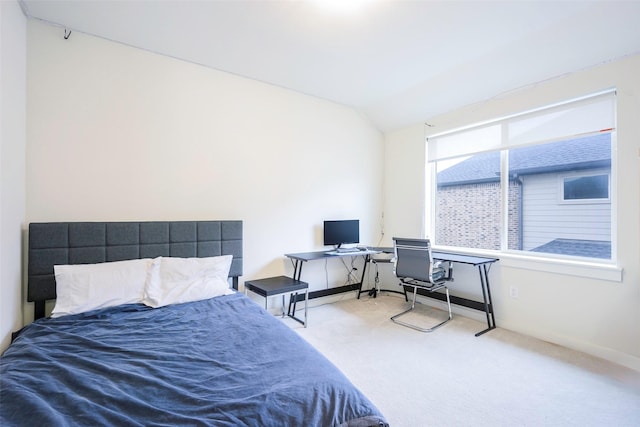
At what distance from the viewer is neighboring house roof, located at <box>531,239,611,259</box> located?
270 cm

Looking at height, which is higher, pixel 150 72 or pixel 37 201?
pixel 150 72

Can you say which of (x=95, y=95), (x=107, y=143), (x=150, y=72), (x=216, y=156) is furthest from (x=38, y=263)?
(x=150, y=72)

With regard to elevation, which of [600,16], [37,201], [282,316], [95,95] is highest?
[600,16]

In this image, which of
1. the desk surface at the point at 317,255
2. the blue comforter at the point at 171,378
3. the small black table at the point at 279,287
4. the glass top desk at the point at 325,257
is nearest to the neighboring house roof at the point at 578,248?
the glass top desk at the point at 325,257

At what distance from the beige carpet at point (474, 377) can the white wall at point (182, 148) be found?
4.41 ft

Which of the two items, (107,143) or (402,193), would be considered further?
(402,193)

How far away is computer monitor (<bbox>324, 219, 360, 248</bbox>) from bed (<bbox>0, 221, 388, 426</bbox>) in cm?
160

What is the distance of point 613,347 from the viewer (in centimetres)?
250

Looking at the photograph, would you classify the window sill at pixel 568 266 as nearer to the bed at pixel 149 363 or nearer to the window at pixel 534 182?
the window at pixel 534 182

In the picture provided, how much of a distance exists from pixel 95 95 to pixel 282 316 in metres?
2.91

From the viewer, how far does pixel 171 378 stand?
4.35ft

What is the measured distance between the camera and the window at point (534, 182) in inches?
107

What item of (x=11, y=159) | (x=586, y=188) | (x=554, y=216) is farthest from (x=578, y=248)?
(x=11, y=159)

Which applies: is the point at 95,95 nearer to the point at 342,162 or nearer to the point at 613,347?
the point at 342,162
